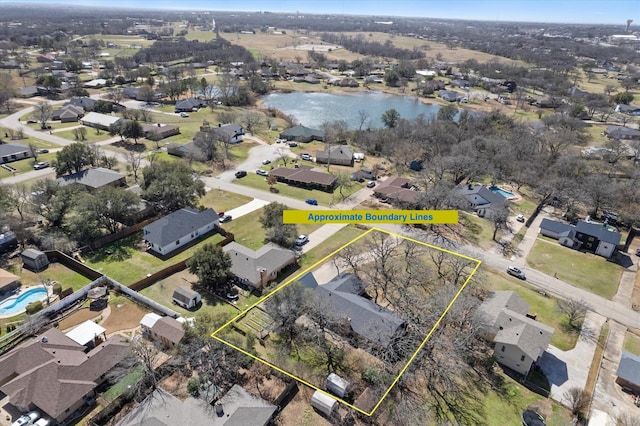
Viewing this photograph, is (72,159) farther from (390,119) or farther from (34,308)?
(390,119)

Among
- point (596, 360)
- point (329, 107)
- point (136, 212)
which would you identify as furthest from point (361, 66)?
point (596, 360)

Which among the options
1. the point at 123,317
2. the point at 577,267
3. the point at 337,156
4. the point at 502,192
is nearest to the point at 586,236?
the point at 577,267

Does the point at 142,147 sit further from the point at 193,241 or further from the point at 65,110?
the point at 193,241

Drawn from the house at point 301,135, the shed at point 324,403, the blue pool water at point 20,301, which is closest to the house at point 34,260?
the blue pool water at point 20,301

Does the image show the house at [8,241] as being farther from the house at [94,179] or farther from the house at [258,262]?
the house at [258,262]

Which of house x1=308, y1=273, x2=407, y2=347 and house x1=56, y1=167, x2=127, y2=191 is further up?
house x1=308, y1=273, x2=407, y2=347

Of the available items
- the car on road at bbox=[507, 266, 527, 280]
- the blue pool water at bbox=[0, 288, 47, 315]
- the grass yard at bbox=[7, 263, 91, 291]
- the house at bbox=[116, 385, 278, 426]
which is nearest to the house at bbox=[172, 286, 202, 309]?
the house at bbox=[116, 385, 278, 426]

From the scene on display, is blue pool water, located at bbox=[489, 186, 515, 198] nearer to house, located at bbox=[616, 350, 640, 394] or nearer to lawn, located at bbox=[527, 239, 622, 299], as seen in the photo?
lawn, located at bbox=[527, 239, 622, 299]
